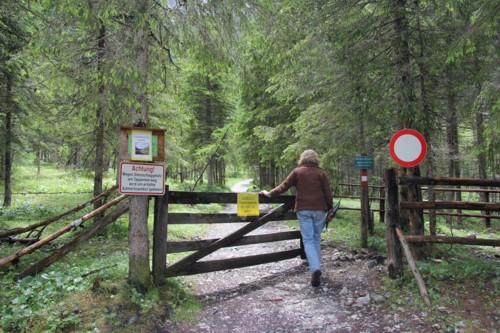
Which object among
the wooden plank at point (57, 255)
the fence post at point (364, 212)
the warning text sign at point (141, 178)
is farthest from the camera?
the fence post at point (364, 212)

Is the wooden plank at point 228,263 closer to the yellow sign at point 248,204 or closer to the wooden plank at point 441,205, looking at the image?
the yellow sign at point 248,204

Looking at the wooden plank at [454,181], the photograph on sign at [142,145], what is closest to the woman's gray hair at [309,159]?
the wooden plank at [454,181]

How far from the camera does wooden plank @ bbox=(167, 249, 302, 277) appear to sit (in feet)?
17.4

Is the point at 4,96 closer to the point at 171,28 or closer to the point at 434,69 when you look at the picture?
the point at 171,28

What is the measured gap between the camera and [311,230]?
5.71 m

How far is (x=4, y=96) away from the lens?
1092 cm

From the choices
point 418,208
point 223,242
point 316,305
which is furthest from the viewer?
point 223,242

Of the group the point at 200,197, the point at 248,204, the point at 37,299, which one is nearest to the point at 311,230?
the point at 248,204

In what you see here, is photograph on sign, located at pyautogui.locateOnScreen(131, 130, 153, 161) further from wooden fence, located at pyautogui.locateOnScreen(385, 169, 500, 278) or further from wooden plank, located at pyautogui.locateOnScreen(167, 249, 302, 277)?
wooden fence, located at pyautogui.locateOnScreen(385, 169, 500, 278)

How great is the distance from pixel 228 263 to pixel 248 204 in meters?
1.14

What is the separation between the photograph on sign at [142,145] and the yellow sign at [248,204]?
195 cm

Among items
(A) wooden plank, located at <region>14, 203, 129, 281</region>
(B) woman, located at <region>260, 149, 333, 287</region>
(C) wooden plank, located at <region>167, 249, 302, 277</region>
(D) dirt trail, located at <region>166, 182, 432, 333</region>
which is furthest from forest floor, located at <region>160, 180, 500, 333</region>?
(A) wooden plank, located at <region>14, 203, 129, 281</region>

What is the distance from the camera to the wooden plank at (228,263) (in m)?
5.31

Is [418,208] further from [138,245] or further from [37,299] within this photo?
[37,299]
